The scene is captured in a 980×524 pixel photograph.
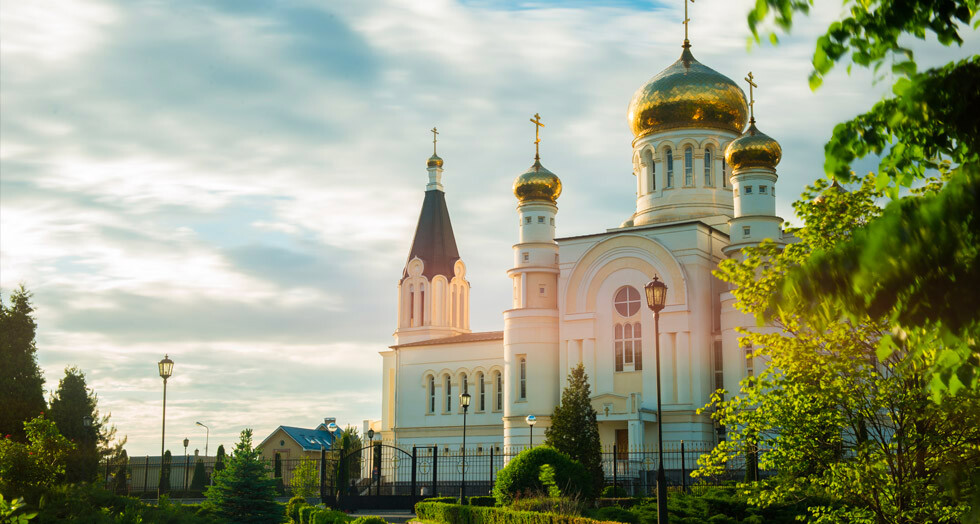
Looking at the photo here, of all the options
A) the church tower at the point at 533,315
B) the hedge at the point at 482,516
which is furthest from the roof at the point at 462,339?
the hedge at the point at 482,516

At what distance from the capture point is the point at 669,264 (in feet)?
105

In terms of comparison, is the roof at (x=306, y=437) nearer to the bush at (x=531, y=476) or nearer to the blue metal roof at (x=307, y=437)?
the blue metal roof at (x=307, y=437)

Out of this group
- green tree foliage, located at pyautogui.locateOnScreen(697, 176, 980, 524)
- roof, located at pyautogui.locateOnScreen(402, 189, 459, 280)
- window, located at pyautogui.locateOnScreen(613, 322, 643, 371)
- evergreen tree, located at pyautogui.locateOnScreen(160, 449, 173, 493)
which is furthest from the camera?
roof, located at pyautogui.locateOnScreen(402, 189, 459, 280)

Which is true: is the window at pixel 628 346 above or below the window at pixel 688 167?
below

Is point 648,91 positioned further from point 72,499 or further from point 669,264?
point 72,499

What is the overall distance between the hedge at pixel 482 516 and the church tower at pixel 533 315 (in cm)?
1323

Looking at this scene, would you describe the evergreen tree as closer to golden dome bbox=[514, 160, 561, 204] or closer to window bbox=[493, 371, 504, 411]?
window bbox=[493, 371, 504, 411]

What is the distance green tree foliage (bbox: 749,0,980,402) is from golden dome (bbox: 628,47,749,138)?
1182 inches

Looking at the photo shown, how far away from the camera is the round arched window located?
3284 centimetres

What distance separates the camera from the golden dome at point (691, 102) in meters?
34.9

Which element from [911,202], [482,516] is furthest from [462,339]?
[911,202]

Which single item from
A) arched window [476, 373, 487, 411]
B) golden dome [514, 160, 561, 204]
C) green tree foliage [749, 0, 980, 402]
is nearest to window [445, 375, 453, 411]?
arched window [476, 373, 487, 411]

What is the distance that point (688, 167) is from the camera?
3534 centimetres

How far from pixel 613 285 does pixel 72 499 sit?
2224cm
